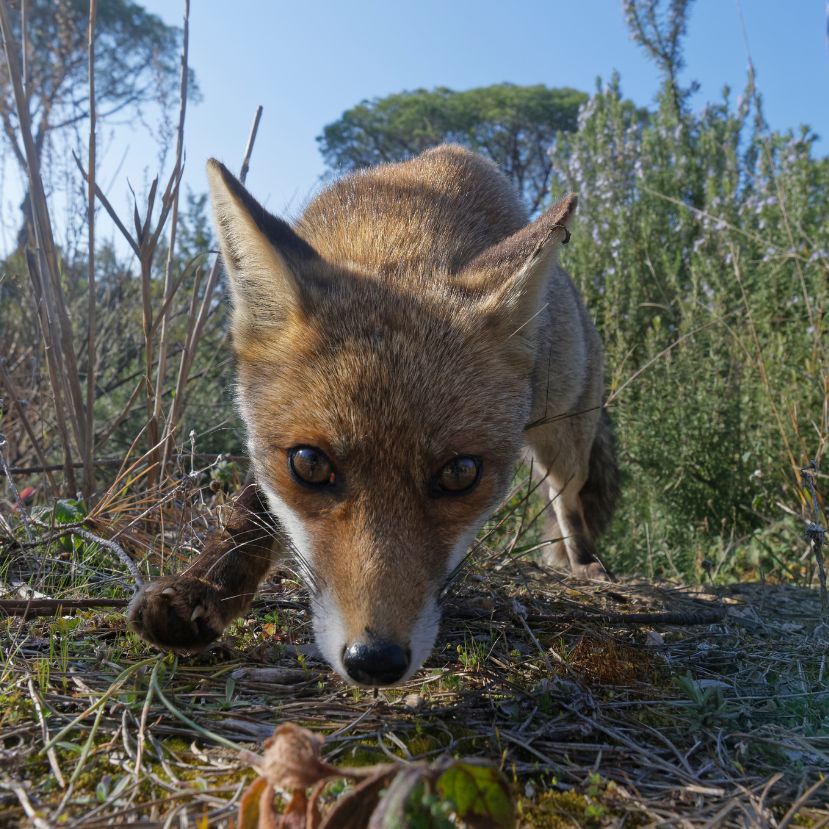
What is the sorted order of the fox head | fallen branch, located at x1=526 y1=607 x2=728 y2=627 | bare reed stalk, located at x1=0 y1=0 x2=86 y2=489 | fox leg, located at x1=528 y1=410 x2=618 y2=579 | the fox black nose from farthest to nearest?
fox leg, located at x1=528 y1=410 x2=618 y2=579, bare reed stalk, located at x1=0 y1=0 x2=86 y2=489, fallen branch, located at x1=526 y1=607 x2=728 y2=627, the fox head, the fox black nose

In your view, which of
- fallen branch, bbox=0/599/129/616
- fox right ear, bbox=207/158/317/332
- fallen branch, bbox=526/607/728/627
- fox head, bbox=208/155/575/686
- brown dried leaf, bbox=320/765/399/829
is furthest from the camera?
fallen branch, bbox=526/607/728/627

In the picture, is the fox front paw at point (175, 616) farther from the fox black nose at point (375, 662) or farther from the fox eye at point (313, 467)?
the fox black nose at point (375, 662)

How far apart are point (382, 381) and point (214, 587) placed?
0.93 meters

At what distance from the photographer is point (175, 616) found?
2.17 meters

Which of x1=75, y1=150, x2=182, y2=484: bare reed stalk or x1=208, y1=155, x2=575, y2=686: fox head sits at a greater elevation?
x1=75, y1=150, x2=182, y2=484: bare reed stalk

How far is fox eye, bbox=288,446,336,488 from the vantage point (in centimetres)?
215

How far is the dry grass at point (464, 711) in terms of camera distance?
1.50m

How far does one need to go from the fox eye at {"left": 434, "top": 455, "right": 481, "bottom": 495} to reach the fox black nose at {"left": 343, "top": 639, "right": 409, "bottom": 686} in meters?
0.60

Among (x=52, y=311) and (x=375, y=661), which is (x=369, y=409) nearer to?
(x=375, y=661)

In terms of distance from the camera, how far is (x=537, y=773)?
164cm

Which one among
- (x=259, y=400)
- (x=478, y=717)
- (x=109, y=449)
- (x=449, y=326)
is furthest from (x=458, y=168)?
(x=109, y=449)

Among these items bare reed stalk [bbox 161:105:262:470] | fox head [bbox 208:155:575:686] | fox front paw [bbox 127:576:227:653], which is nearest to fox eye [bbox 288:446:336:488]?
fox head [bbox 208:155:575:686]

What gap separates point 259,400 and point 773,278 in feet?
15.8

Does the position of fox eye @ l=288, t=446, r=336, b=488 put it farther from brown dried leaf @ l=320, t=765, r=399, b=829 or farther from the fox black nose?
brown dried leaf @ l=320, t=765, r=399, b=829
